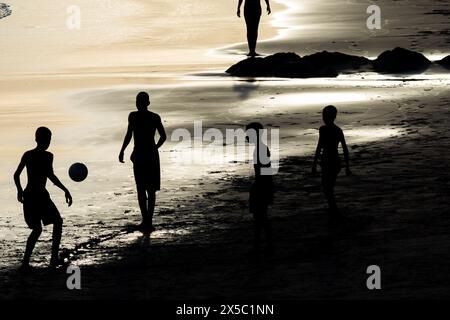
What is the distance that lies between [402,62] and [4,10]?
74.7ft

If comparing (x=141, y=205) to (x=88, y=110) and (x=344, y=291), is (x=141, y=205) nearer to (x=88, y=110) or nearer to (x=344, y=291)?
(x=344, y=291)

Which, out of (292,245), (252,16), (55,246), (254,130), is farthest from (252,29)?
(55,246)

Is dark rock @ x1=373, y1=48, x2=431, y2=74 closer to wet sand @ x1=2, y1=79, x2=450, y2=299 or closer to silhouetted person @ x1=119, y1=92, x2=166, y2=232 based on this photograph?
wet sand @ x1=2, y1=79, x2=450, y2=299

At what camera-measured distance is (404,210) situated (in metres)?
15.4

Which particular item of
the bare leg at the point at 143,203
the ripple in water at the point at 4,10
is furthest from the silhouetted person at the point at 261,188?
the ripple in water at the point at 4,10

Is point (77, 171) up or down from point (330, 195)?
up

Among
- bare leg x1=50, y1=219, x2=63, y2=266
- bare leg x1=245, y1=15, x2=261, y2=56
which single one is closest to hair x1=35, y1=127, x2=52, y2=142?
bare leg x1=50, y1=219, x2=63, y2=266

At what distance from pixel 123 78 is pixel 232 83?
2.71 metres

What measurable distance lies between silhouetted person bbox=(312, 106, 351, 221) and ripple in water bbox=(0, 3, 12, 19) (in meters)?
32.4

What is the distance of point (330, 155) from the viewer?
1517cm

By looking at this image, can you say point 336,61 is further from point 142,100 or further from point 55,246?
point 55,246

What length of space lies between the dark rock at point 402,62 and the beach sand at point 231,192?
1.28 metres

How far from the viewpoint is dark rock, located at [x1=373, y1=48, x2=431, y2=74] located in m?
29.4

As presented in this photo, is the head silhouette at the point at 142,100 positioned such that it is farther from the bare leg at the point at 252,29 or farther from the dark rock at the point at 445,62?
the bare leg at the point at 252,29
